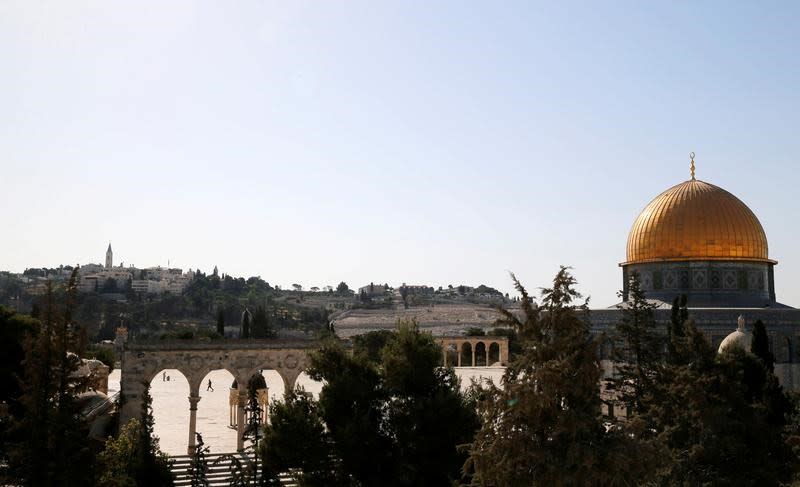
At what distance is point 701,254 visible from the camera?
1090 inches

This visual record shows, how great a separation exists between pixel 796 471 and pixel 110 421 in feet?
57.2

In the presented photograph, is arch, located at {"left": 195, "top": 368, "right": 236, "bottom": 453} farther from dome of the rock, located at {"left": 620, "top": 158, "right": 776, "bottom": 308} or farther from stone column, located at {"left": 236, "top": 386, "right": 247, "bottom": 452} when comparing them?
dome of the rock, located at {"left": 620, "top": 158, "right": 776, "bottom": 308}

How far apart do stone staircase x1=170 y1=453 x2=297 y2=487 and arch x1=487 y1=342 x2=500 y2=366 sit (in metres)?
26.9

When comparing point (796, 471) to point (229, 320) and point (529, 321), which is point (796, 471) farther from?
point (229, 320)

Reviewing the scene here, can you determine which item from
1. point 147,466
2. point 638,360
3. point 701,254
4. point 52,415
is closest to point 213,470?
point 147,466

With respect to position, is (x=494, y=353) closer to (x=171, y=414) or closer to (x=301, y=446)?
(x=171, y=414)

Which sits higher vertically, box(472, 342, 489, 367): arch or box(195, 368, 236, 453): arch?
box(472, 342, 489, 367): arch

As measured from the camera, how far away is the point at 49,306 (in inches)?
406

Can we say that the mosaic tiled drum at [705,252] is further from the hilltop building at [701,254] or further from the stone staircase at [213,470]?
the stone staircase at [213,470]

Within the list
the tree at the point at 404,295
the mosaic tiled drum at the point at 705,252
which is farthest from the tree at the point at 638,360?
the tree at the point at 404,295

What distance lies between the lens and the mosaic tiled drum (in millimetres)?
27375

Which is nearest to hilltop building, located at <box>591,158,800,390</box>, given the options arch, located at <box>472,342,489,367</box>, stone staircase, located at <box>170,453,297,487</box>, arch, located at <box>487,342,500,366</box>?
stone staircase, located at <box>170,453,297,487</box>

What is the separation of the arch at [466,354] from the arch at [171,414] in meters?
14.6

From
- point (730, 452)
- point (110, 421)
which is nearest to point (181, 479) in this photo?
point (110, 421)
